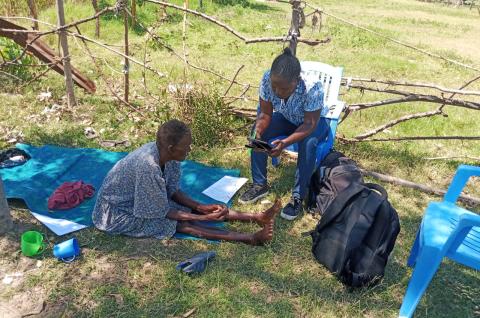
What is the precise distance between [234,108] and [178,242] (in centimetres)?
224

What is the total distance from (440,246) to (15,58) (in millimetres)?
5826

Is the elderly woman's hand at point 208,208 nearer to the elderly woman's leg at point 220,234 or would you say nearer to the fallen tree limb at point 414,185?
the elderly woman's leg at point 220,234

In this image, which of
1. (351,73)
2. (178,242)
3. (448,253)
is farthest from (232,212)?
(351,73)

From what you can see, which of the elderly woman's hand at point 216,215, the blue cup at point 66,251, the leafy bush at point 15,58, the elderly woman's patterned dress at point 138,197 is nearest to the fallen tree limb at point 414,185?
the elderly woman's hand at point 216,215

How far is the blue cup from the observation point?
111 inches

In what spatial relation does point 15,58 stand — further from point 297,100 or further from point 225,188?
point 297,100

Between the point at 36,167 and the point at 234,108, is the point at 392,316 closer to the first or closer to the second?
the point at 234,108

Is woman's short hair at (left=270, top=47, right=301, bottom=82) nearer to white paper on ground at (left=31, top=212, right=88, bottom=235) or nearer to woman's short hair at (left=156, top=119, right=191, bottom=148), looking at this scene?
woman's short hair at (left=156, top=119, right=191, bottom=148)

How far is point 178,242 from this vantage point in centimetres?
310

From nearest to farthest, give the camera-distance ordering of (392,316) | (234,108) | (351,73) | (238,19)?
(392,316) → (234,108) → (351,73) → (238,19)

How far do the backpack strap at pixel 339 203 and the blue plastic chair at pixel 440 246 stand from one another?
0.50 m

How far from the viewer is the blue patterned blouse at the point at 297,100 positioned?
3391 mm

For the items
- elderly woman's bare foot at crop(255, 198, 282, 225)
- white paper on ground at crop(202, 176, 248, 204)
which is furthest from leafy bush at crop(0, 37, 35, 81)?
elderly woman's bare foot at crop(255, 198, 282, 225)

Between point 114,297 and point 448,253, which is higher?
point 448,253
